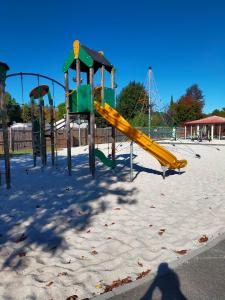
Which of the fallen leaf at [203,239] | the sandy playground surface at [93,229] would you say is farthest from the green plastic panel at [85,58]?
the fallen leaf at [203,239]

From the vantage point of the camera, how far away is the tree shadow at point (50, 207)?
474cm

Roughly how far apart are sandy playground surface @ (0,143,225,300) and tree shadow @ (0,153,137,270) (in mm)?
15

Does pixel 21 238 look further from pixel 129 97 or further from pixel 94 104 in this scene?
pixel 129 97

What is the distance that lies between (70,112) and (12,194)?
15.5 ft

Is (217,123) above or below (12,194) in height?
above

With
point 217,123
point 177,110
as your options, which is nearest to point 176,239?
point 217,123

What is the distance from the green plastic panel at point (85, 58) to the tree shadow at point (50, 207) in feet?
12.9

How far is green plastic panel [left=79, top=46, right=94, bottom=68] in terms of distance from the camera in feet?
35.0

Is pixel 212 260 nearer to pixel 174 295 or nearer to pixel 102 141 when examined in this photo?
Result: pixel 174 295

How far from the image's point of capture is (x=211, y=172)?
12.0m

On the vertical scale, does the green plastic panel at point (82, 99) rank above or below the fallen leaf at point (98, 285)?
above

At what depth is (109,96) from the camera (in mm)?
11758

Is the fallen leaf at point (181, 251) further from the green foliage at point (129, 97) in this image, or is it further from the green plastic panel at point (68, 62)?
the green foliage at point (129, 97)

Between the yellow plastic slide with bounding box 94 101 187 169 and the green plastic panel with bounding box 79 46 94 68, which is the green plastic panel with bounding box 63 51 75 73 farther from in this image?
the yellow plastic slide with bounding box 94 101 187 169
